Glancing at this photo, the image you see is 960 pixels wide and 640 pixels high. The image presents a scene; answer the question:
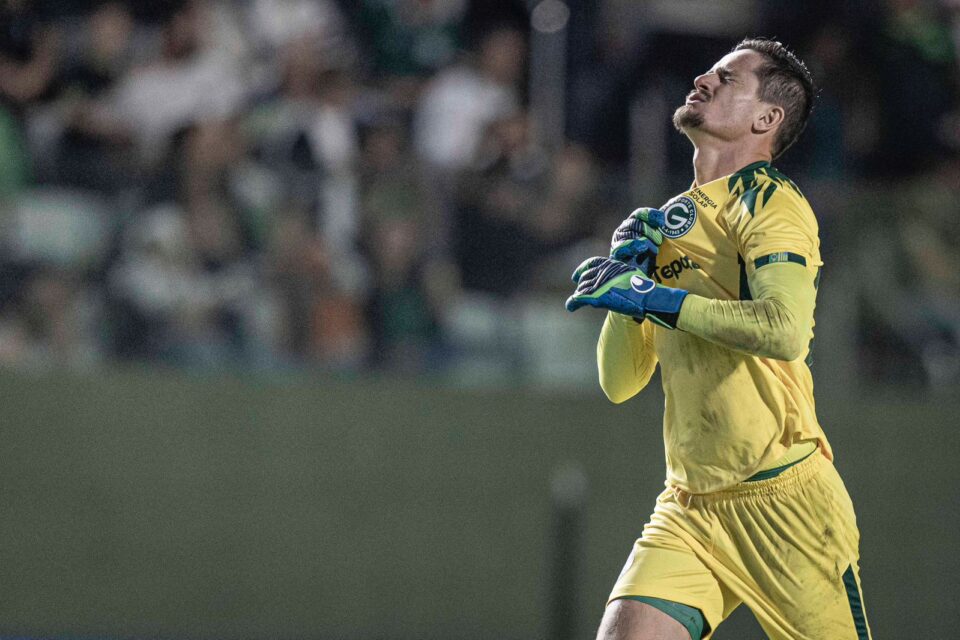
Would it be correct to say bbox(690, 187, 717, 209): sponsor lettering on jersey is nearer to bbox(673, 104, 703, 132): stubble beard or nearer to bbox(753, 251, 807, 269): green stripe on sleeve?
bbox(673, 104, 703, 132): stubble beard

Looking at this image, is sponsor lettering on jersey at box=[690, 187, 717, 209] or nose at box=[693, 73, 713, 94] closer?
sponsor lettering on jersey at box=[690, 187, 717, 209]

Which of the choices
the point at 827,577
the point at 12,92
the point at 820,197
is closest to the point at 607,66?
the point at 820,197

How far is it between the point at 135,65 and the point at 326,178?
1482mm

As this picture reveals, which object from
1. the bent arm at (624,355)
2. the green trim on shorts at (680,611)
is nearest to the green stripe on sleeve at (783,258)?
the bent arm at (624,355)

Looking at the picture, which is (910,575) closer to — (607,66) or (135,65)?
(607,66)

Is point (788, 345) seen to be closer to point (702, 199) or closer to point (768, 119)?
point (702, 199)

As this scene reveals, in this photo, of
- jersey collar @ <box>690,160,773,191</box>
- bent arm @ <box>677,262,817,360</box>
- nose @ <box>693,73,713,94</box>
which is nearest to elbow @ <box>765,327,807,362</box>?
bent arm @ <box>677,262,817,360</box>

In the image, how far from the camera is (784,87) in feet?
12.8

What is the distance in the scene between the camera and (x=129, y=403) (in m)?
8.02

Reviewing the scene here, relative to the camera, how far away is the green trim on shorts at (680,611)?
367cm

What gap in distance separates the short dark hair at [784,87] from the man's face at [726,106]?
0.03 meters

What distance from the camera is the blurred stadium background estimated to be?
7.45 metres

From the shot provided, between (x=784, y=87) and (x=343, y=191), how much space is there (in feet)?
13.0

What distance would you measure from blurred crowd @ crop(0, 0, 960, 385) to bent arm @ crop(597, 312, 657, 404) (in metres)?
3.33
